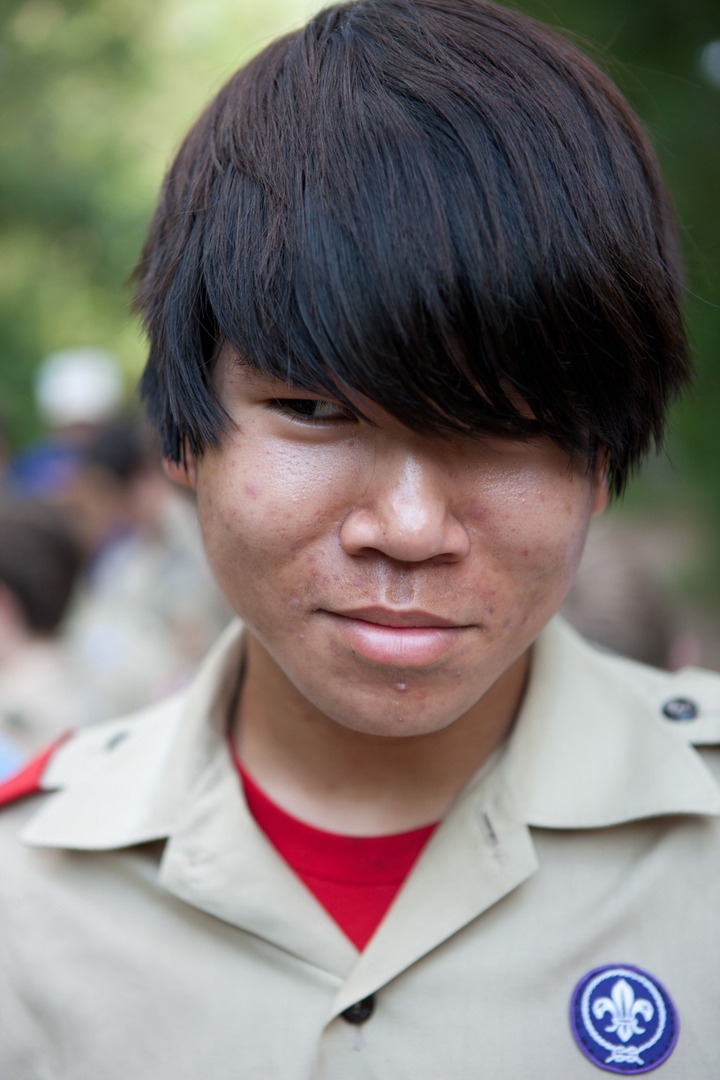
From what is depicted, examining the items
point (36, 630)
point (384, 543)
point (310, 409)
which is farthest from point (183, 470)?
point (36, 630)

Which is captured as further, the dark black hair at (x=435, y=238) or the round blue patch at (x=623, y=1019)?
the round blue patch at (x=623, y=1019)

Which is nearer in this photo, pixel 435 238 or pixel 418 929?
pixel 435 238

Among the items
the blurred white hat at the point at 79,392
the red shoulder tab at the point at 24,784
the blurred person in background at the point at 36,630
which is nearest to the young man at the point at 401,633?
the red shoulder tab at the point at 24,784

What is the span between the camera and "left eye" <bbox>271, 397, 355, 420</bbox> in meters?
1.39

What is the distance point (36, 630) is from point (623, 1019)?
2766mm

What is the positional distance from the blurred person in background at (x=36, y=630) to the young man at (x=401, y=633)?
1.62 meters

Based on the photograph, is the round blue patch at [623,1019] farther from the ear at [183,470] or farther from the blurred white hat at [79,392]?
the blurred white hat at [79,392]

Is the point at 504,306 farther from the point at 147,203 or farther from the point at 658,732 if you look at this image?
the point at 147,203

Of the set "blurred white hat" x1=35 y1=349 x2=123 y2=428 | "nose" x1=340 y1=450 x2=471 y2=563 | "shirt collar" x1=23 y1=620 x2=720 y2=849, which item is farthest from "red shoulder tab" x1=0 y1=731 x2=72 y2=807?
"blurred white hat" x1=35 y1=349 x2=123 y2=428

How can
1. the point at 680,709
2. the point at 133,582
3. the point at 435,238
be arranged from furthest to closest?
the point at 133,582
the point at 680,709
the point at 435,238

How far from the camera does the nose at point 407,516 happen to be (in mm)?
1313

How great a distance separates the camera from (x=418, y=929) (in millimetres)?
1564

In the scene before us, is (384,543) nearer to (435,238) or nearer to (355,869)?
(435,238)

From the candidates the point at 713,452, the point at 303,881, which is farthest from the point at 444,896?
the point at 713,452
